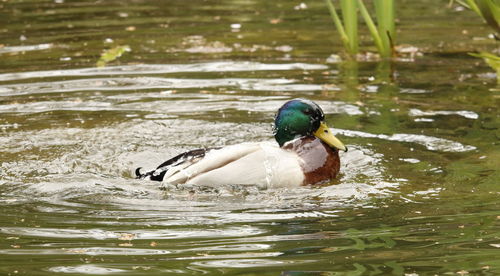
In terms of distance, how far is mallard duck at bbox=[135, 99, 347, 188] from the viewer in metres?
7.25

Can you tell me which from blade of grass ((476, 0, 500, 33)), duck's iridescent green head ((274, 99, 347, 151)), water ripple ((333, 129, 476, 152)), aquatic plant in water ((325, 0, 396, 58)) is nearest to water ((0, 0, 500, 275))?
water ripple ((333, 129, 476, 152))

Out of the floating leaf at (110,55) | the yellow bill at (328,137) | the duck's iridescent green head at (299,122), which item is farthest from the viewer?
the floating leaf at (110,55)

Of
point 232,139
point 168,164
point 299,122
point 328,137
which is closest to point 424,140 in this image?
point 328,137

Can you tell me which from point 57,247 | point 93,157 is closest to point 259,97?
point 93,157

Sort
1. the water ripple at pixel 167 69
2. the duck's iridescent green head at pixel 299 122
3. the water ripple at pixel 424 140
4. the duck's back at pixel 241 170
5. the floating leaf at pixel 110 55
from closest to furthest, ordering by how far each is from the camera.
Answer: the duck's back at pixel 241 170 → the duck's iridescent green head at pixel 299 122 → the water ripple at pixel 424 140 → the water ripple at pixel 167 69 → the floating leaf at pixel 110 55

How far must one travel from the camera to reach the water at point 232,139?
18.0ft

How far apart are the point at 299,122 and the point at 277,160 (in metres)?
0.49

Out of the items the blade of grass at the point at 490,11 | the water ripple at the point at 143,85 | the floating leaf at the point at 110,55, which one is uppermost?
the blade of grass at the point at 490,11

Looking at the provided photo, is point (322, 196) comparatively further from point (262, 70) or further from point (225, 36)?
point (225, 36)

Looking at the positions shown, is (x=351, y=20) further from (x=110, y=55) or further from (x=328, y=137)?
(x=328, y=137)

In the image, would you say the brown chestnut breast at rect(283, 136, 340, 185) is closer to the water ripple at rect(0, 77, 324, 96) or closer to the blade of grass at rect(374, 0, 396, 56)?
the water ripple at rect(0, 77, 324, 96)

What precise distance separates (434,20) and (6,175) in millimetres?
7841

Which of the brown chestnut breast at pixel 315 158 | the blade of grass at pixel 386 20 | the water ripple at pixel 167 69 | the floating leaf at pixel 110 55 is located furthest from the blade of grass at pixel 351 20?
the brown chestnut breast at pixel 315 158

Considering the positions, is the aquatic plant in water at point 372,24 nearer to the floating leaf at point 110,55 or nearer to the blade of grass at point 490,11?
the floating leaf at point 110,55
